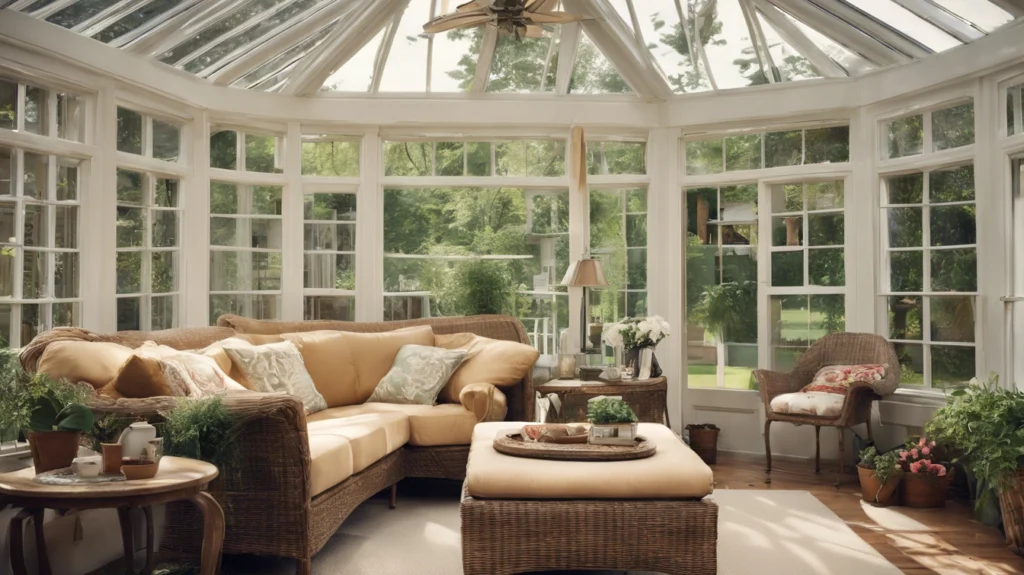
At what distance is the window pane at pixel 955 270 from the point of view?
595 centimetres

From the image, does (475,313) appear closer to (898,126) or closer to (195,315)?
(195,315)

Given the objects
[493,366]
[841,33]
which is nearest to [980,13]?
[841,33]

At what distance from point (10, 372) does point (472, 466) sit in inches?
74.6

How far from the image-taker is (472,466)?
153 inches

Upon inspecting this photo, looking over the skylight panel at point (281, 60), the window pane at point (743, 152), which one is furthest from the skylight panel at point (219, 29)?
the window pane at point (743, 152)

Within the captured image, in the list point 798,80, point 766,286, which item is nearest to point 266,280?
point 766,286

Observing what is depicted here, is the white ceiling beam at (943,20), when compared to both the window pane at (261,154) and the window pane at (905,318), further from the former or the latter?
the window pane at (261,154)

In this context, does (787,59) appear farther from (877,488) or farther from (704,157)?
(877,488)

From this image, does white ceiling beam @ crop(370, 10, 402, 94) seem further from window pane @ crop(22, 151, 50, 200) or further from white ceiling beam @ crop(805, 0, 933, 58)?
white ceiling beam @ crop(805, 0, 933, 58)

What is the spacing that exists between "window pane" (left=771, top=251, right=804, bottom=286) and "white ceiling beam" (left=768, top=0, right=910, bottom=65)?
148cm

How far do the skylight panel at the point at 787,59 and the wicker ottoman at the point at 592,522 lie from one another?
4.02 meters

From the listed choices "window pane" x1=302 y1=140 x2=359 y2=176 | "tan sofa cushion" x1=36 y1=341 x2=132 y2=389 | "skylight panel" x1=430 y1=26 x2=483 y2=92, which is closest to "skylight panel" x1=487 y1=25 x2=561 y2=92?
"skylight panel" x1=430 y1=26 x2=483 y2=92

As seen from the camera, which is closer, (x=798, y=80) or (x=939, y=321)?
(x=939, y=321)

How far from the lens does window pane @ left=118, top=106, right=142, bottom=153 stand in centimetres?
570
